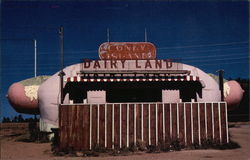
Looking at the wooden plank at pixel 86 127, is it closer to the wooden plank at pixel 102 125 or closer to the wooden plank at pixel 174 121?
the wooden plank at pixel 102 125

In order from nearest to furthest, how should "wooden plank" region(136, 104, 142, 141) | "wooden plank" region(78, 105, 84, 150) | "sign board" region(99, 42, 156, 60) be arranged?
"wooden plank" region(78, 105, 84, 150)
"wooden plank" region(136, 104, 142, 141)
"sign board" region(99, 42, 156, 60)

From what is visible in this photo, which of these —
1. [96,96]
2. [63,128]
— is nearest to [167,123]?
[96,96]

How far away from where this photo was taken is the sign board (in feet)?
63.8

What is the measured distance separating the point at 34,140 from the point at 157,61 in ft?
32.0

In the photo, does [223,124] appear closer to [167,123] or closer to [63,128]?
[167,123]

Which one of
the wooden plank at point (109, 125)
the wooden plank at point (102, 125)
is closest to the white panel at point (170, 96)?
the wooden plank at point (109, 125)

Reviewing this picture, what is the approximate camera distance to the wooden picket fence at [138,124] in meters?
14.9

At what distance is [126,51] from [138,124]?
19.0 feet

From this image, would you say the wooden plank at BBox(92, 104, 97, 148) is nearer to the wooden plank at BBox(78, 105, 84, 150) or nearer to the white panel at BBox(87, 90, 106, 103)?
the wooden plank at BBox(78, 105, 84, 150)

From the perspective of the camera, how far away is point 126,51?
19.5 metres

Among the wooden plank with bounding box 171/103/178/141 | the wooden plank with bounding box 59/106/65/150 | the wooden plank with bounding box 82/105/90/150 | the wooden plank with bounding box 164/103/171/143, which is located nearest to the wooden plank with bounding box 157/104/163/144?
the wooden plank with bounding box 164/103/171/143

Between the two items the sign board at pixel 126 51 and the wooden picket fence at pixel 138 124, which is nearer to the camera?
the wooden picket fence at pixel 138 124

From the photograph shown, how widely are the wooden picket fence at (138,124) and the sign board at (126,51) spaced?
4990mm

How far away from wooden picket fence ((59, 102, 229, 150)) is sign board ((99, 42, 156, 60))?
196 inches
